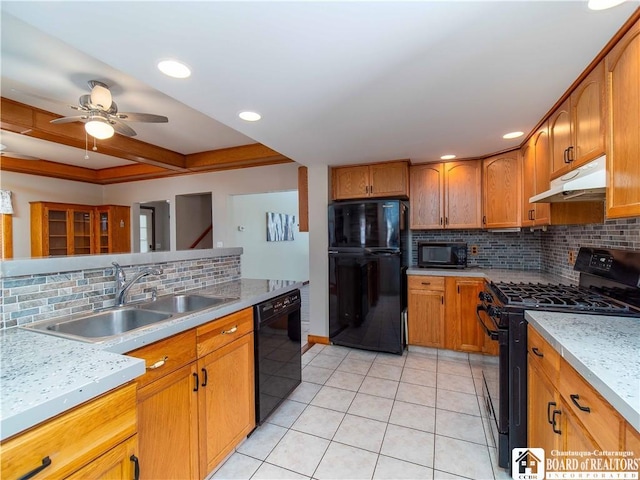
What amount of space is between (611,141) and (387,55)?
1072mm

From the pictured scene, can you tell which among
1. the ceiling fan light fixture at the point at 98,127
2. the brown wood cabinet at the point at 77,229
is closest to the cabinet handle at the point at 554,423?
the ceiling fan light fixture at the point at 98,127

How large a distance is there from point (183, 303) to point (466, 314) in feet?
8.64

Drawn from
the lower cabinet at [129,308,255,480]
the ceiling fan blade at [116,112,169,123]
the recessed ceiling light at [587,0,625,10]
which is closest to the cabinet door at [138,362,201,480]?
the lower cabinet at [129,308,255,480]

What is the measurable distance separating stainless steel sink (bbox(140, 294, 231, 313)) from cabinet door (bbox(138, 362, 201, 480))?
519mm

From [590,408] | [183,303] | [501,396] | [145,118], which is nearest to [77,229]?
[145,118]

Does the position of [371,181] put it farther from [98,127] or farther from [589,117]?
[98,127]

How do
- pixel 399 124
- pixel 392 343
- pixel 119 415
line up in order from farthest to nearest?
pixel 392 343, pixel 399 124, pixel 119 415

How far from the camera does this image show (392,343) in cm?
305

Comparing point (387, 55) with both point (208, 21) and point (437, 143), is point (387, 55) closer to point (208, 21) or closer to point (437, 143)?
point (208, 21)

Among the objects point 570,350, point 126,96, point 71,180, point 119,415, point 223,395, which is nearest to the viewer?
point 119,415

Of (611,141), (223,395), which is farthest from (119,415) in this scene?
(611,141)

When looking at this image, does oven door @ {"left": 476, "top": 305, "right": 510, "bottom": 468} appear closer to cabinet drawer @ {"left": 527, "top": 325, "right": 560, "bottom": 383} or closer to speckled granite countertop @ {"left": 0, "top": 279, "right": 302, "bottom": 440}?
cabinet drawer @ {"left": 527, "top": 325, "right": 560, "bottom": 383}

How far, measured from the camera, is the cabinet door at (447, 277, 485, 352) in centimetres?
287

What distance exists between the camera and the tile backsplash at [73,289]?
1.21m
